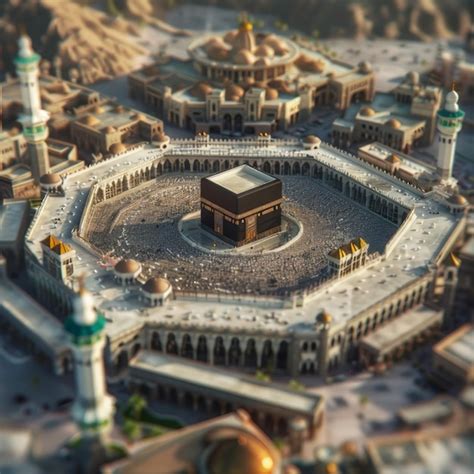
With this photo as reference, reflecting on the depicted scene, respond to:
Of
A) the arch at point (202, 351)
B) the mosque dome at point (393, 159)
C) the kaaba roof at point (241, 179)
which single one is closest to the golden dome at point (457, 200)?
the mosque dome at point (393, 159)

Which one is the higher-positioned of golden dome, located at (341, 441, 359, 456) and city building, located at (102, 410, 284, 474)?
city building, located at (102, 410, 284, 474)

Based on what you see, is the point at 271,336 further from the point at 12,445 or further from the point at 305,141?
the point at 305,141

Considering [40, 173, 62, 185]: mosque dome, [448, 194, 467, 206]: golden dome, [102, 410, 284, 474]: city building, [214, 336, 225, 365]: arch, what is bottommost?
[214, 336, 225, 365]: arch

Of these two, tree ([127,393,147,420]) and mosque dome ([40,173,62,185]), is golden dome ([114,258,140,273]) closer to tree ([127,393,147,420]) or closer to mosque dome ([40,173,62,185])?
tree ([127,393,147,420])

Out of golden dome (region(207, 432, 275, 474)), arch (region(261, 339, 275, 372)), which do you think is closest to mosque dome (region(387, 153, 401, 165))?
arch (region(261, 339, 275, 372))

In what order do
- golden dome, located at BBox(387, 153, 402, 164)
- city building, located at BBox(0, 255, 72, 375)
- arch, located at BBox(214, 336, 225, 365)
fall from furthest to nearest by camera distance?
golden dome, located at BBox(387, 153, 402, 164) < arch, located at BBox(214, 336, 225, 365) < city building, located at BBox(0, 255, 72, 375)

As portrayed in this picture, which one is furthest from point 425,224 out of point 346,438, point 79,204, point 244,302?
point 79,204

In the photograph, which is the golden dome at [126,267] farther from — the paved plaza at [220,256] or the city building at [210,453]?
the city building at [210,453]
